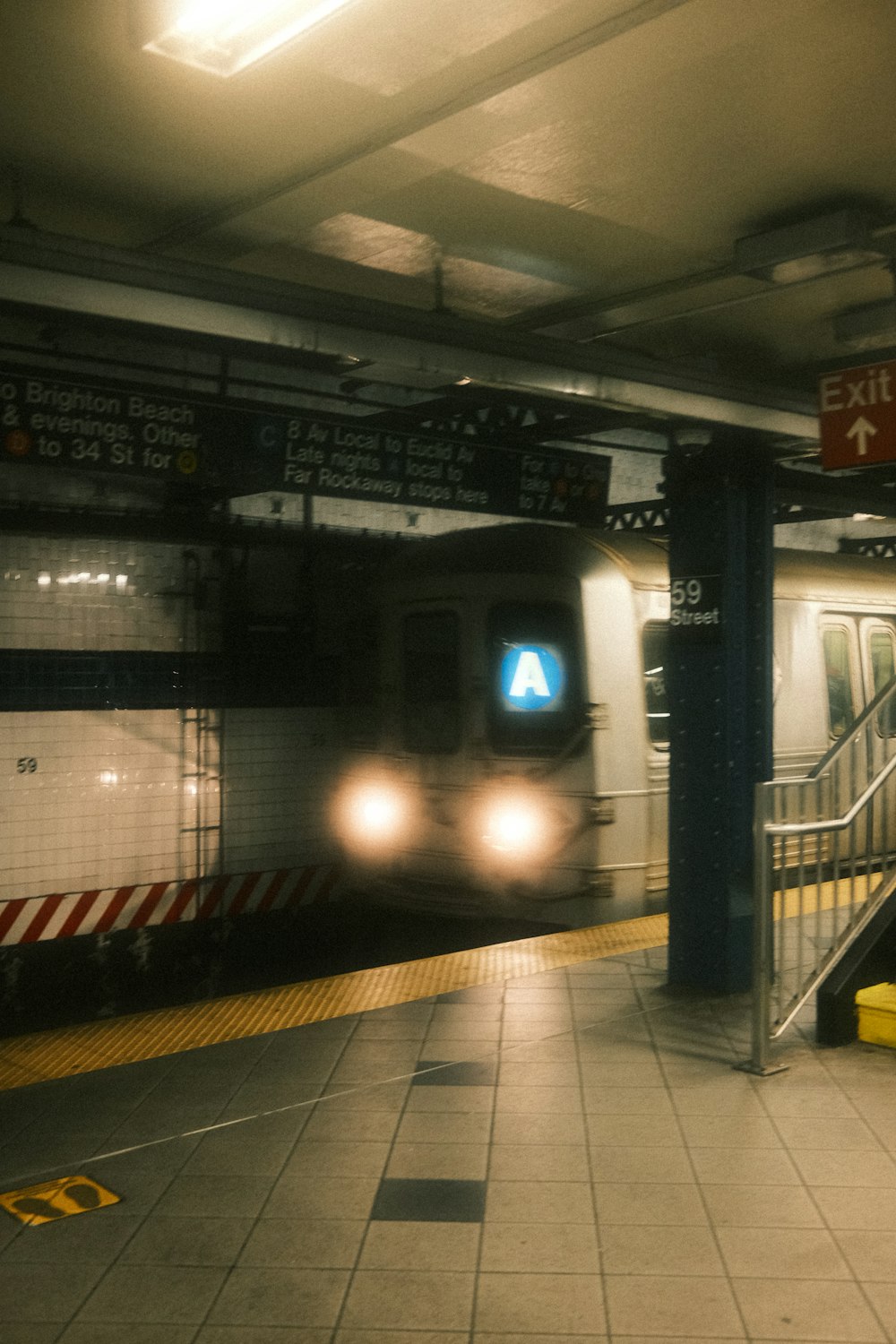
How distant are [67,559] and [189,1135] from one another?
4649mm

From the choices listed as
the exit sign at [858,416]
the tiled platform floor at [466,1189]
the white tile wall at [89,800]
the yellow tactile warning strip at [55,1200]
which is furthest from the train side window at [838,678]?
the yellow tactile warning strip at [55,1200]

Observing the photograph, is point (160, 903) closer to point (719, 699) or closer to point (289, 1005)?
point (289, 1005)

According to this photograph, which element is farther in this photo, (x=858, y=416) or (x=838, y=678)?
(x=838, y=678)

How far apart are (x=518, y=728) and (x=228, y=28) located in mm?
5916

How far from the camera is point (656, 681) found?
28.8 ft

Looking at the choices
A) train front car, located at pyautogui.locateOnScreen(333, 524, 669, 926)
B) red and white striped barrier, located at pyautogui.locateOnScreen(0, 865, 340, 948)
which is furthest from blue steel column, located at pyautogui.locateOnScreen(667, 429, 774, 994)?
red and white striped barrier, located at pyautogui.locateOnScreen(0, 865, 340, 948)

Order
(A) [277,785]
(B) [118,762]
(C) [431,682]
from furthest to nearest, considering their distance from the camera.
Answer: (A) [277,785], (C) [431,682], (B) [118,762]

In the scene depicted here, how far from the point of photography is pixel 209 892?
29.7 feet

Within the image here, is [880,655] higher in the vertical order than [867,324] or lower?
lower

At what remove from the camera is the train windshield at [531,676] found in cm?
852

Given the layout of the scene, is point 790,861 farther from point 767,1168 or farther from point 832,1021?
point 767,1168

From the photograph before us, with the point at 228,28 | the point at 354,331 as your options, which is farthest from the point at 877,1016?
the point at 228,28

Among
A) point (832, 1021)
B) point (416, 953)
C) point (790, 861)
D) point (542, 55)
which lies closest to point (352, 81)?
point (542, 55)

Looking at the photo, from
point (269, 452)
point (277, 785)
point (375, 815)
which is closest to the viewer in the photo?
point (269, 452)
